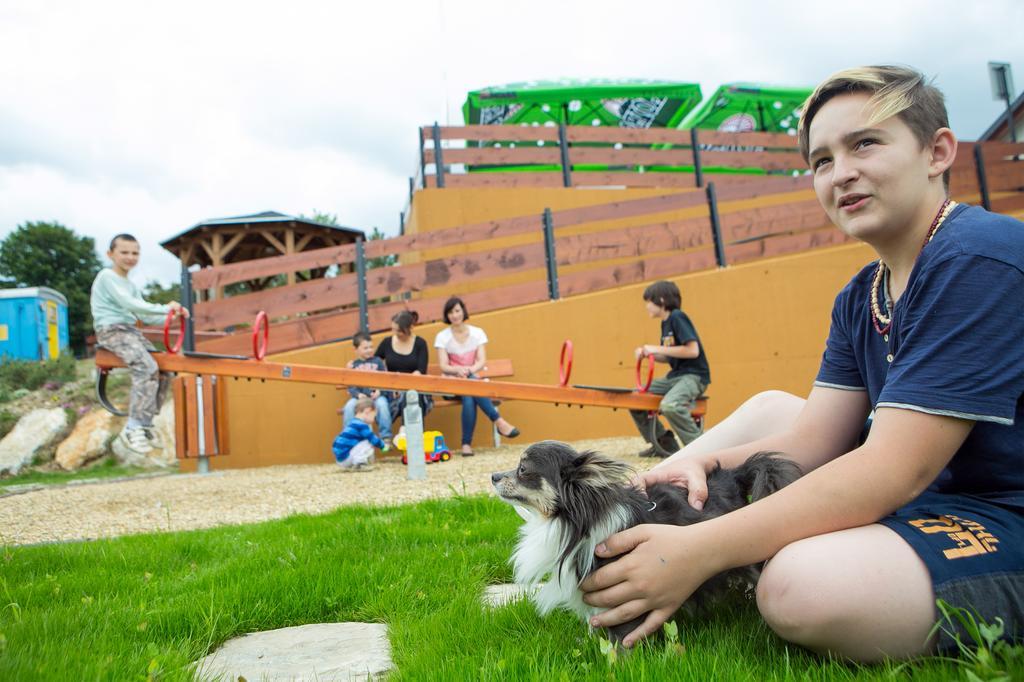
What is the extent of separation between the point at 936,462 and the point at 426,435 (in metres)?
5.99

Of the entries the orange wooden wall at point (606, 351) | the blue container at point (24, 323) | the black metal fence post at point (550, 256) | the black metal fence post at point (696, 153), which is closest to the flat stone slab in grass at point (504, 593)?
the orange wooden wall at point (606, 351)

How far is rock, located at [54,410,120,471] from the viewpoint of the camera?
34.8 feet

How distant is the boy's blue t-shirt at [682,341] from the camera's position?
6117mm

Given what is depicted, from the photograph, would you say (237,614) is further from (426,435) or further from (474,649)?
(426,435)

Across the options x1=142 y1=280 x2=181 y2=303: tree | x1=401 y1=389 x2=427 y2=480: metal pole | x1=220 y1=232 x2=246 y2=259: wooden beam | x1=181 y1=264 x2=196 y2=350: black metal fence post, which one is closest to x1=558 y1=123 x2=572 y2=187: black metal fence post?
x1=220 y1=232 x2=246 y2=259: wooden beam

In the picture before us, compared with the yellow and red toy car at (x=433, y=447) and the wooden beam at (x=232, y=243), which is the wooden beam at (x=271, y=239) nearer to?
the wooden beam at (x=232, y=243)

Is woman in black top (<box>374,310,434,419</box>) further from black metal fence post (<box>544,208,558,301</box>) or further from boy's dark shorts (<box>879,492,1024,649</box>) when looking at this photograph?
boy's dark shorts (<box>879,492,1024,649</box>)

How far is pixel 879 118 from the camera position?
4.70ft

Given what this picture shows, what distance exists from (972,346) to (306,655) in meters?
1.70

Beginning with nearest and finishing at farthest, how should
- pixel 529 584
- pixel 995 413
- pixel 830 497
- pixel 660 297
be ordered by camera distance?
pixel 995 413 → pixel 830 497 → pixel 529 584 → pixel 660 297

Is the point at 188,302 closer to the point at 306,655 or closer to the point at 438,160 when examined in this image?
the point at 438,160

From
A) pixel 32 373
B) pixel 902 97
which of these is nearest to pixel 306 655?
pixel 902 97

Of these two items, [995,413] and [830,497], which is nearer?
[995,413]

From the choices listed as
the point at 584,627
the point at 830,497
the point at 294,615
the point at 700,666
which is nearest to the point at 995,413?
the point at 830,497
